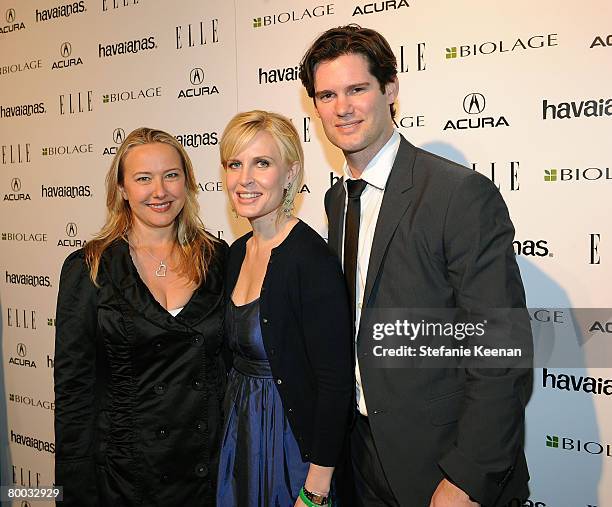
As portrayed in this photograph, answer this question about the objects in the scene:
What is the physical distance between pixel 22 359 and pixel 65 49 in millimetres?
1927

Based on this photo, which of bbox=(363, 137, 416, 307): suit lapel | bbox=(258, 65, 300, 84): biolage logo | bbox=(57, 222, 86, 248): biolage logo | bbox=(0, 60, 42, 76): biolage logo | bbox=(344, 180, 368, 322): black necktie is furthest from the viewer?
bbox=(0, 60, 42, 76): biolage logo

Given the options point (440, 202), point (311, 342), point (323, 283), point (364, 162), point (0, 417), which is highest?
point (364, 162)

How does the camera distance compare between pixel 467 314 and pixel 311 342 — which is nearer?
pixel 467 314

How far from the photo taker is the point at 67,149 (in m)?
3.51

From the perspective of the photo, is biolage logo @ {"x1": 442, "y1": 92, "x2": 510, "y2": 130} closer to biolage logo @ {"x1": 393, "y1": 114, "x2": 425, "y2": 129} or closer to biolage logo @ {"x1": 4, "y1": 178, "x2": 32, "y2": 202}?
biolage logo @ {"x1": 393, "y1": 114, "x2": 425, "y2": 129}

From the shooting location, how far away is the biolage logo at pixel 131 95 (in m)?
3.15

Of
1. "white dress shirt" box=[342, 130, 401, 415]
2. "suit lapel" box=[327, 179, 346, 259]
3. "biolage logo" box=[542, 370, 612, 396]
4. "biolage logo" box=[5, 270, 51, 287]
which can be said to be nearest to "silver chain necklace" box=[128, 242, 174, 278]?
"suit lapel" box=[327, 179, 346, 259]

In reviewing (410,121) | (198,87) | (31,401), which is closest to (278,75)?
(198,87)

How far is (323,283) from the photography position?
167 centimetres

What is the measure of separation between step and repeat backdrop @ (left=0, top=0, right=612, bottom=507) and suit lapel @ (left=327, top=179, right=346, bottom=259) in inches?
23.2

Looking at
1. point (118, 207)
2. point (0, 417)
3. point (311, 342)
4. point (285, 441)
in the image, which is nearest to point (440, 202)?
point (311, 342)

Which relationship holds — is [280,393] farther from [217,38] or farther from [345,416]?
[217,38]

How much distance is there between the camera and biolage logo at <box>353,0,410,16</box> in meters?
2.40

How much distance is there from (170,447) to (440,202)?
122 cm
